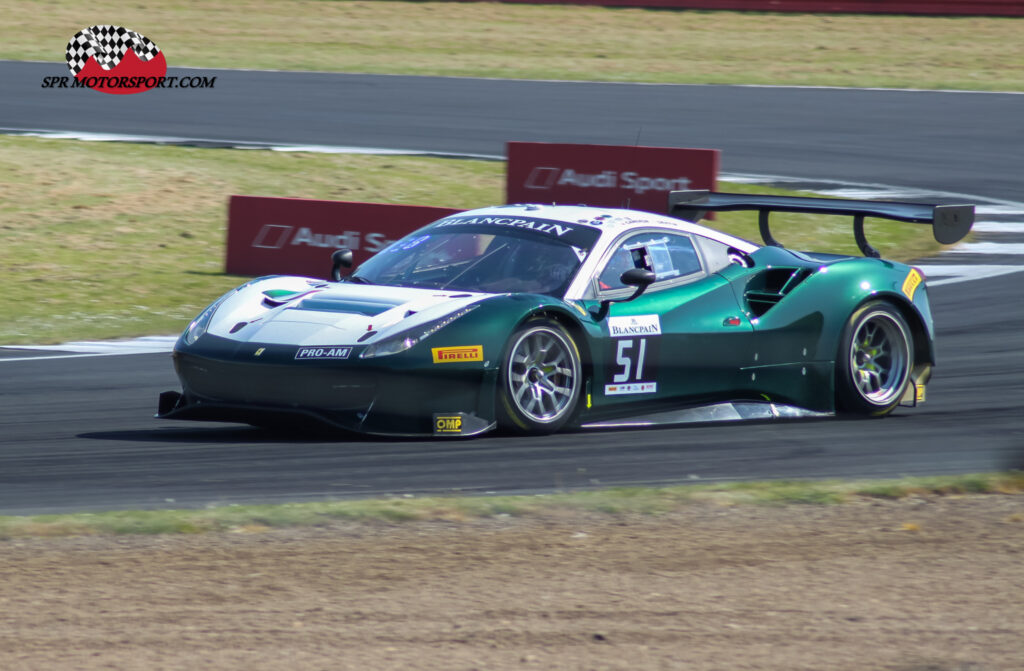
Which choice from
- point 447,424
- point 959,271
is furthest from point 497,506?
point 959,271

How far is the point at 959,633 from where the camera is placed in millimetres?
4801

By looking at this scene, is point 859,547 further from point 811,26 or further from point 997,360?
→ point 811,26

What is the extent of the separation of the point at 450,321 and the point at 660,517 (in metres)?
1.89

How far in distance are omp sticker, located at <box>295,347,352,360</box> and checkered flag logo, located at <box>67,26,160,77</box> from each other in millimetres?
22610

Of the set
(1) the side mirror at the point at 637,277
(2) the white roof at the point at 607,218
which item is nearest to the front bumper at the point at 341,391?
(1) the side mirror at the point at 637,277

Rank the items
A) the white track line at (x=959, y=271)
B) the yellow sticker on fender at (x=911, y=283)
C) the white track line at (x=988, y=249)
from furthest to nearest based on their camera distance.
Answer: the white track line at (x=988, y=249)
the white track line at (x=959, y=271)
the yellow sticker on fender at (x=911, y=283)

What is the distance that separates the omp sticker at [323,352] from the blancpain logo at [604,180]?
28.5 ft

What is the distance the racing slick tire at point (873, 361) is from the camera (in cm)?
918

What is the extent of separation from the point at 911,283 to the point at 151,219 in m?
10.1

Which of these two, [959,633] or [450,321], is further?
[450,321]

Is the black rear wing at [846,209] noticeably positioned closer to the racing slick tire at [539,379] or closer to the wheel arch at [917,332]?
the wheel arch at [917,332]

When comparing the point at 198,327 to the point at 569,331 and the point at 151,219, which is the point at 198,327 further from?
the point at 151,219

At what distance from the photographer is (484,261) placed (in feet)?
28.3

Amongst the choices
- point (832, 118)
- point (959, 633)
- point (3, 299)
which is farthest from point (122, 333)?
point (832, 118)
